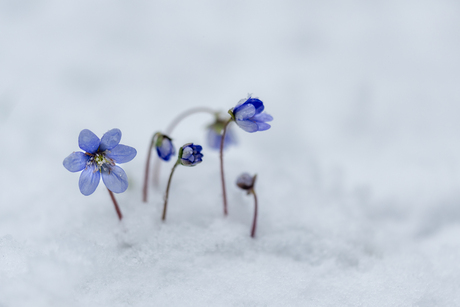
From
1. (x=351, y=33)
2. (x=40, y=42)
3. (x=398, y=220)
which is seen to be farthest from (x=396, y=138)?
(x=40, y=42)

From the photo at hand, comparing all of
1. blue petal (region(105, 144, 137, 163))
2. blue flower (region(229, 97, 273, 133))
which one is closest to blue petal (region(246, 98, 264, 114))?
blue flower (region(229, 97, 273, 133))

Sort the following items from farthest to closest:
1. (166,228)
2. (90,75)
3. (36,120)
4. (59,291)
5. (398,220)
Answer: (90,75)
(36,120)
(398,220)
(166,228)
(59,291)

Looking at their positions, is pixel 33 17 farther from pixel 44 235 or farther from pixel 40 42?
pixel 44 235

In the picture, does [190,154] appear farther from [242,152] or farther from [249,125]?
[242,152]

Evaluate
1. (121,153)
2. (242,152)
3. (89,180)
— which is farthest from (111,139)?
(242,152)

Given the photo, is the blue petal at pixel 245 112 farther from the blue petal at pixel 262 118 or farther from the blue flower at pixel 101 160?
the blue flower at pixel 101 160

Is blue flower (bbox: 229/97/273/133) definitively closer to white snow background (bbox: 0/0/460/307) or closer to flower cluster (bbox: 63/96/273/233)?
flower cluster (bbox: 63/96/273/233)
